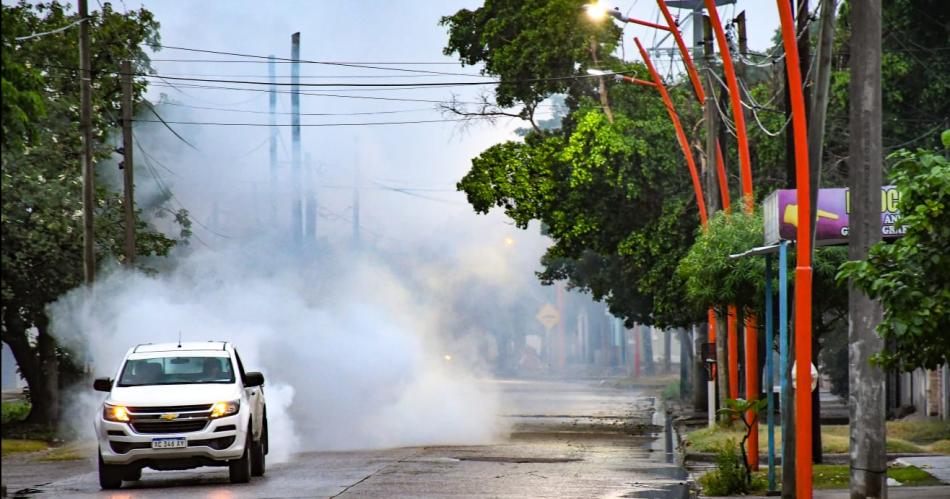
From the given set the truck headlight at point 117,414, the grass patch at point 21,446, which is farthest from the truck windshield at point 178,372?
the grass patch at point 21,446

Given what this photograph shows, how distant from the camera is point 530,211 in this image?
42.8 m

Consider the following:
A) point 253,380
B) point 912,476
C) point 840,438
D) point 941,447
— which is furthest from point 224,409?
point 941,447

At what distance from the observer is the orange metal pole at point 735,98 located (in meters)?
20.5

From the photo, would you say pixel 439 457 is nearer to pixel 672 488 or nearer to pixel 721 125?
pixel 672 488

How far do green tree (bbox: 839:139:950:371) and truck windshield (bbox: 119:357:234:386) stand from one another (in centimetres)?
1022

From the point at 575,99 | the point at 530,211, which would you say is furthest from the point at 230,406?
the point at 575,99

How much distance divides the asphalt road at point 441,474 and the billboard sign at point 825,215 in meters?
3.50

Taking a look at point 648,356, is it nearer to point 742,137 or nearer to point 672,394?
point 672,394

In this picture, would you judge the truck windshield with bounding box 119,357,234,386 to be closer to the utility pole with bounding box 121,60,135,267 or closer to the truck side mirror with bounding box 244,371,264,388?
the truck side mirror with bounding box 244,371,264,388

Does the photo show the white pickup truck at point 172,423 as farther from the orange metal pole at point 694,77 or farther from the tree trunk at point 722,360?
the tree trunk at point 722,360

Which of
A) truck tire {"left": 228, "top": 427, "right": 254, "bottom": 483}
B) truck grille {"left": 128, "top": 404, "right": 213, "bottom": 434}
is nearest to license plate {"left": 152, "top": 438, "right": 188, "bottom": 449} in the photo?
truck grille {"left": 128, "top": 404, "right": 213, "bottom": 434}

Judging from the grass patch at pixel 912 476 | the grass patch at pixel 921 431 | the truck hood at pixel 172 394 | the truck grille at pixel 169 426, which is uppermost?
the truck hood at pixel 172 394

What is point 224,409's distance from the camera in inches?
821

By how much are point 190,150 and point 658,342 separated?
9128 centimetres
